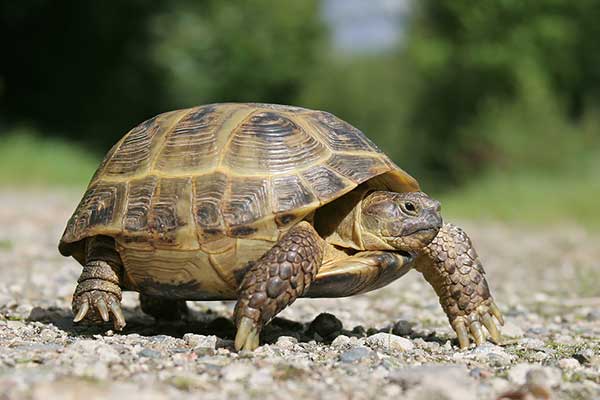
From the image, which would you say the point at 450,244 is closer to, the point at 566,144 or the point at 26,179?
the point at 26,179

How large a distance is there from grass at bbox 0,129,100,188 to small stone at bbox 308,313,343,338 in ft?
47.0

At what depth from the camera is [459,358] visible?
12.8ft

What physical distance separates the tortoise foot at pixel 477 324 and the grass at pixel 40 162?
48.9ft

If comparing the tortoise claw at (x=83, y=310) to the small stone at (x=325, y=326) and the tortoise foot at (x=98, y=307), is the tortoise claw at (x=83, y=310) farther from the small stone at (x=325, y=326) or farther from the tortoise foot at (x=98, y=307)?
the small stone at (x=325, y=326)

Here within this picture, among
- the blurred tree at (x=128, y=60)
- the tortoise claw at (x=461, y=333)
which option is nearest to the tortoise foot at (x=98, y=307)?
the tortoise claw at (x=461, y=333)

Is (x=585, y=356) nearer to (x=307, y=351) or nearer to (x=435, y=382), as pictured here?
(x=435, y=382)

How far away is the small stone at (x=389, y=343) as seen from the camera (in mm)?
→ 4109

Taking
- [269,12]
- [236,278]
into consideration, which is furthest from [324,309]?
[269,12]

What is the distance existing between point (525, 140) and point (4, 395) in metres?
21.2

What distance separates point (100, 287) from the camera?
14.0 feet

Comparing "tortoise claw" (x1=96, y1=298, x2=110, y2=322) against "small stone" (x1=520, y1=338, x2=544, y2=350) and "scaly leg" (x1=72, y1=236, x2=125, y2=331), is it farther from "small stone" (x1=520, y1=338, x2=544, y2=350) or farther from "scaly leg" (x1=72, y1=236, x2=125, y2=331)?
"small stone" (x1=520, y1=338, x2=544, y2=350)

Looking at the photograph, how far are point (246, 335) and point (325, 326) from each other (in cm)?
102

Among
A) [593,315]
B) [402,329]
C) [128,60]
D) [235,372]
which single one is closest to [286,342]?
[235,372]

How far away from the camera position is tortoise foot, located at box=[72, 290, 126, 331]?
13.9ft
